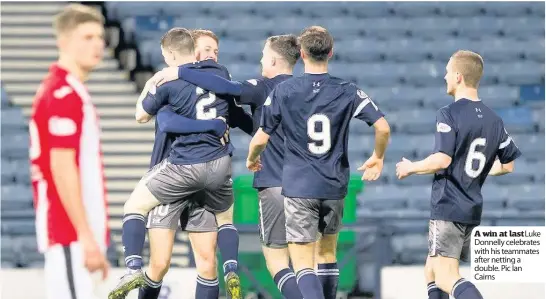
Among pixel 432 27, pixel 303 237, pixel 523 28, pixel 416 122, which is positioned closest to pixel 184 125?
pixel 303 237

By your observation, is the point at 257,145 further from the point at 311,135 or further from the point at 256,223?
the point at 256,223

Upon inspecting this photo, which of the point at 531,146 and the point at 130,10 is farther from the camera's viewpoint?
the point at 130,10

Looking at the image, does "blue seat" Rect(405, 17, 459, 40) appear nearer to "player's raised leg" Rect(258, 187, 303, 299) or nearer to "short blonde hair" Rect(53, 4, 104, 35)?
"player's raised leg" Rect(258, 187, 303, 299)

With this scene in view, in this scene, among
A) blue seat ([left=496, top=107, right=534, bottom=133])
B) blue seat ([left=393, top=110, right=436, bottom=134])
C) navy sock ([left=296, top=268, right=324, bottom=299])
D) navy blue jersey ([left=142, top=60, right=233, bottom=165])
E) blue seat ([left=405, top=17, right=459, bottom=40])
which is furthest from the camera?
blue seat ([left=405, top=17, right=459, bottom=40])

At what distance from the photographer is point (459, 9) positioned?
48.9ft

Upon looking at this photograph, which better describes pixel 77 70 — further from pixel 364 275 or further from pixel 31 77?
pixel 31 77

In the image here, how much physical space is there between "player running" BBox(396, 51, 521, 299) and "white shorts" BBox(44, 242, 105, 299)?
2.86 m

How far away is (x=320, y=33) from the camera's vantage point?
693 centimetres

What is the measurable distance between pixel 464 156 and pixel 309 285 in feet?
4.13

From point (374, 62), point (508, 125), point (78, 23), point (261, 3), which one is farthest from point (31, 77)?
point (78, 23)

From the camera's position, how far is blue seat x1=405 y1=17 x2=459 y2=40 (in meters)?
14.6

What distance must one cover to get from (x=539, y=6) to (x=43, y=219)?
11.6m

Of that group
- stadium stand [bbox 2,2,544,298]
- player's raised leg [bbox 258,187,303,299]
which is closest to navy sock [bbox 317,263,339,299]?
player's raised leg [bbox 258,187,303,299]

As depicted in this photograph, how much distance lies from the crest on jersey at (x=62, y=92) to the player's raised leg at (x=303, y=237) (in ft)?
8.42
